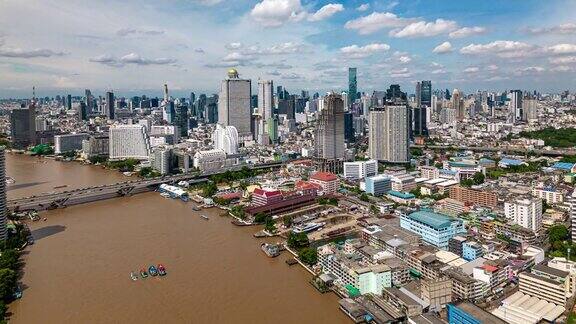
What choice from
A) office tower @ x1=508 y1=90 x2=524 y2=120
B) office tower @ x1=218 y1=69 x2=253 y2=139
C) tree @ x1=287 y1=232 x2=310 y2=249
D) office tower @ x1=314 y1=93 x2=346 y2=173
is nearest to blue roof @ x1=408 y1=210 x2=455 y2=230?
tree @ x1=287 y1=232 x2=310 y2=249

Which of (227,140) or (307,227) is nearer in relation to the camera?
(307,227)

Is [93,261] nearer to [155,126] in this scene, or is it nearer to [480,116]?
[155,126]

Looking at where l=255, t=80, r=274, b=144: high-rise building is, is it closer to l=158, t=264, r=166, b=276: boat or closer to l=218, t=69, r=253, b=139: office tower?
l=218, t=69, r=253, b=139: office tower

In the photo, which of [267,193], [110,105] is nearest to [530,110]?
[267,193]

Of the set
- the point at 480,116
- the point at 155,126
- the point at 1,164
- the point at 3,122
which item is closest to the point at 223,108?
the point at 155,126

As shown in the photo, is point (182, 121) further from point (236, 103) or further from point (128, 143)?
point (128, 143)

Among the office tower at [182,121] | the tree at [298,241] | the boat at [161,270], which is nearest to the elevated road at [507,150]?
the office tower at [182,121]

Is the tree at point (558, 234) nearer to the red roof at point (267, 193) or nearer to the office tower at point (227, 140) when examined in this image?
the red roof at point (267, 193)
